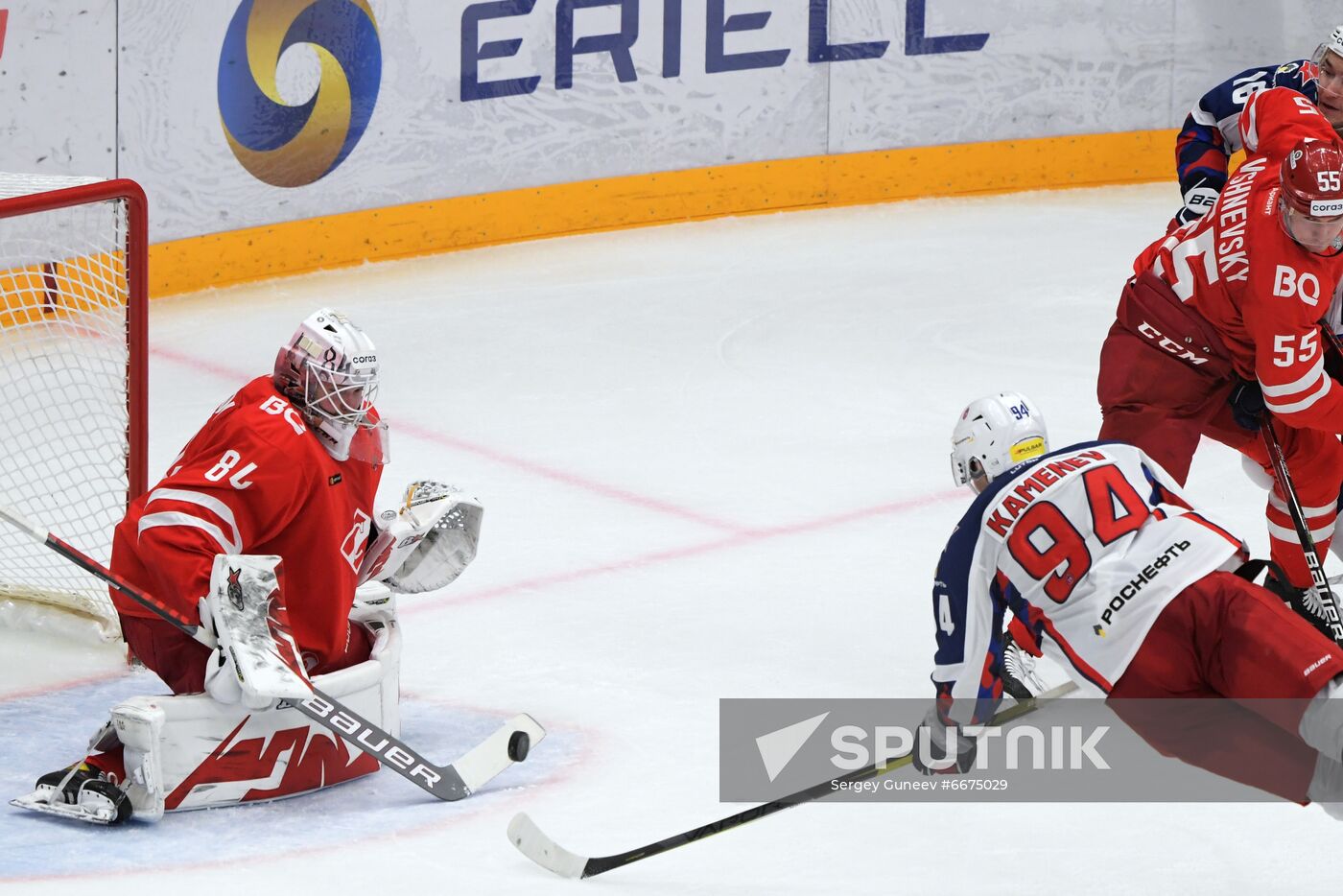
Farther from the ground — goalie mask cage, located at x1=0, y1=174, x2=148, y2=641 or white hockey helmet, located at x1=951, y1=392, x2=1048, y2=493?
white hockey helmet, located at x1=951, y1=392, x2=1048, y2=493

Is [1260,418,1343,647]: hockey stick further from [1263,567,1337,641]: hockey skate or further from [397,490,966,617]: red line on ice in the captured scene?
[397,490,966,617]: red line on ice

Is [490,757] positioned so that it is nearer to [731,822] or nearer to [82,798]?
[731,822]

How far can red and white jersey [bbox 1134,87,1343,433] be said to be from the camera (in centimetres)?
375

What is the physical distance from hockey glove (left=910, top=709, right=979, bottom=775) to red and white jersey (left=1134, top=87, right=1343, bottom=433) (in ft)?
3.29

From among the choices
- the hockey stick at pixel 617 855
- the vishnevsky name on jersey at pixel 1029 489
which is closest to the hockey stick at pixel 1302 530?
the vishnevsky name on jersey at pixel 1029 489

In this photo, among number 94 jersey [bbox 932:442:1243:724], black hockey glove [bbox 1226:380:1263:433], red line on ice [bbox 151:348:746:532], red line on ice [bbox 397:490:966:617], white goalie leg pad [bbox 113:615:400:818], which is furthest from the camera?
red line on ice [bbox 151:348:746:532]

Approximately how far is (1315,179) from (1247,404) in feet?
1.65

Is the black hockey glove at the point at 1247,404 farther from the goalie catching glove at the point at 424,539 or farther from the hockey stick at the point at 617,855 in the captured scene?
the goalie catching glove at the point at 424,539

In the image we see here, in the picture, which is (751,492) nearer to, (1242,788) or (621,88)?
(1242,788)

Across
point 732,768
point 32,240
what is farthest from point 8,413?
point 732,768

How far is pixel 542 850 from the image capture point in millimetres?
3252

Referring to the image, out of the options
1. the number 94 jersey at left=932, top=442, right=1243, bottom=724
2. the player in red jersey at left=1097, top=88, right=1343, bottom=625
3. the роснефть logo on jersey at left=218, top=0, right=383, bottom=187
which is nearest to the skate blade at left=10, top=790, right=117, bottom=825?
the number 94 jersey at left=932, top=442, right=1243, bottom=724

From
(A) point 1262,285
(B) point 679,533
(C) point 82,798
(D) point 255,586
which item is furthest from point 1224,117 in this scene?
(C) point 82,798

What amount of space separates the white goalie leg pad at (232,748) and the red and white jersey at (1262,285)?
1.63 meters
